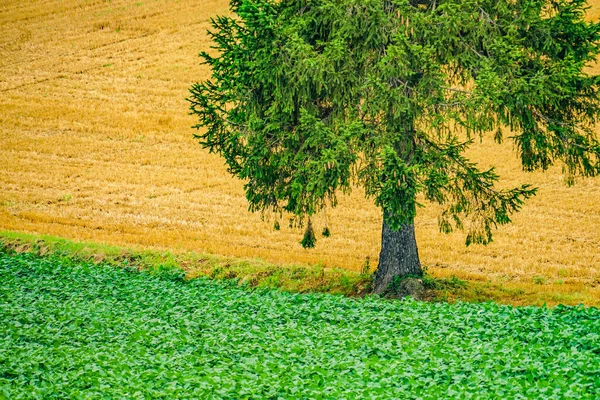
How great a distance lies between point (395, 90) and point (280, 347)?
21.7 feet

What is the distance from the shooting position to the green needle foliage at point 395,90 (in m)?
16.5

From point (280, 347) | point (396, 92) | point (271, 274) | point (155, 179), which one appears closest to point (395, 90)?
point (396, 92)

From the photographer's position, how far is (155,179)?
33.0 metres

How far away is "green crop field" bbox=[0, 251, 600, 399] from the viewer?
11.1 m

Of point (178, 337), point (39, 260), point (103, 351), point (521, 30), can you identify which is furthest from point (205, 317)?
point (521, 30)

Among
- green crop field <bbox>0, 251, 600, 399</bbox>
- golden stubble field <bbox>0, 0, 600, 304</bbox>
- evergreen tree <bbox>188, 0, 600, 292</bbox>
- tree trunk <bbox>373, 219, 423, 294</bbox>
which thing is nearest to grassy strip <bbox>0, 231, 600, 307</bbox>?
tree trunk <bbox>373, 219, 423, 294</bbox>

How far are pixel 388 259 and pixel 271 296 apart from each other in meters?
3.37

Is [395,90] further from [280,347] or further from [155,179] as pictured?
[155,179]

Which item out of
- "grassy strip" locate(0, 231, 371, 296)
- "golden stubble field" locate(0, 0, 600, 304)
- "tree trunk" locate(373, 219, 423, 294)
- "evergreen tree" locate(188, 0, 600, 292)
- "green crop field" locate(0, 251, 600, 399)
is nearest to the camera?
"green crop field" locate(0, 251, 600, 399)

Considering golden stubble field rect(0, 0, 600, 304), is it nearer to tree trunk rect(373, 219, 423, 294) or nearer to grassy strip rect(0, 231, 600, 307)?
grassy strip rect(0, 231, 600, 307)

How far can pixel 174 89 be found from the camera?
44.2 m

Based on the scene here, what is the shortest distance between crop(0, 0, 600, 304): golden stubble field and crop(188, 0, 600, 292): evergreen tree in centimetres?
491

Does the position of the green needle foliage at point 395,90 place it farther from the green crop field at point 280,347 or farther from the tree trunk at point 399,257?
the green crop field at point 280,347

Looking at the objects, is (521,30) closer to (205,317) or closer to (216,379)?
(205,317)
